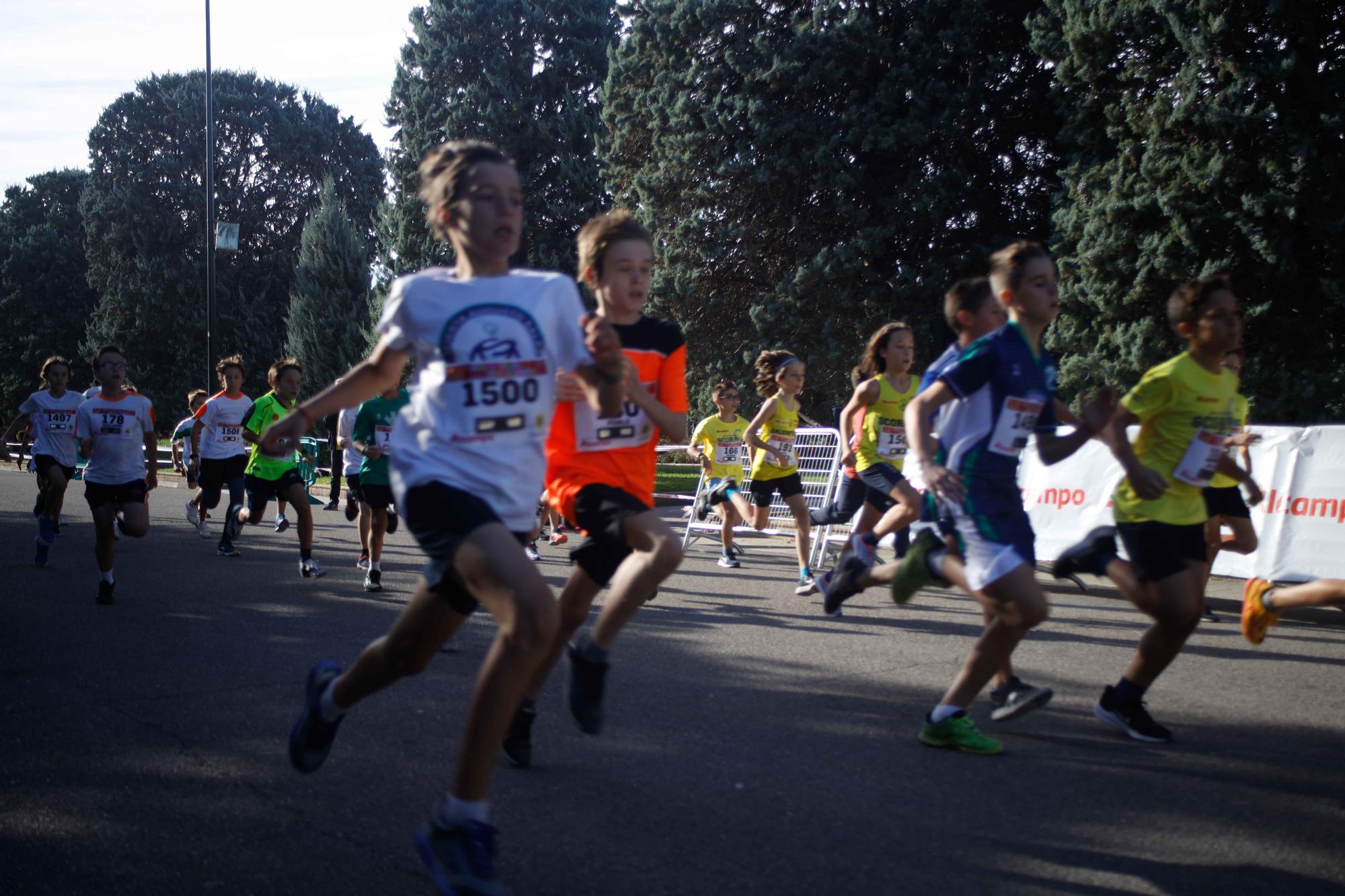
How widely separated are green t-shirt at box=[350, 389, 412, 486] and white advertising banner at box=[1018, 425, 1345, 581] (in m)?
5.03

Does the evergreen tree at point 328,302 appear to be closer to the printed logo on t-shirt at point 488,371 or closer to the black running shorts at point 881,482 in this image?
the black running shorts at point 881,482

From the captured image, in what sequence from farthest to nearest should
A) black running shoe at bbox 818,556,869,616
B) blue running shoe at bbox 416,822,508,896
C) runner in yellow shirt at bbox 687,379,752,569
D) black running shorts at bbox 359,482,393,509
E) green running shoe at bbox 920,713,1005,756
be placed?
runner in yellow shirt at bbox 687,379,752,569 < black running shorts at bbox 359,482,393,509 < black running shoe at bbox 818,556,869,616 < green running shoe at bbox 920,713,1005,756 < blue running shoe at bbox 416,822,508,896

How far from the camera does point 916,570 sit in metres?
5.00

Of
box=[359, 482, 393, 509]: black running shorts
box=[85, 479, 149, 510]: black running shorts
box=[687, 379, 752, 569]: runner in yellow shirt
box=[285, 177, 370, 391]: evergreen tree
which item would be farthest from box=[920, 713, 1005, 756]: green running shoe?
box=[285, 177, 370, 391]: evergreen tree

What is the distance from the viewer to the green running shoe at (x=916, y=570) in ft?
16.3

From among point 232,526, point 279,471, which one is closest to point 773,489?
point 279,471

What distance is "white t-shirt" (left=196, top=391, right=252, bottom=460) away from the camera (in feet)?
44.0

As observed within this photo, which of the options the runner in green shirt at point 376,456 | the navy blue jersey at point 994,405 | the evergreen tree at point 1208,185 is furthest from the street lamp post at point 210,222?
the navy blue jersey at point 994,405

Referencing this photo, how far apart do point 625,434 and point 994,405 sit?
1454mm

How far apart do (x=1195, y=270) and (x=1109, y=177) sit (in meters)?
2.33

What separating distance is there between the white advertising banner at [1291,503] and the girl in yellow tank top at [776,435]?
8.26 ft

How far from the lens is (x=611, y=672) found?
21.2ft

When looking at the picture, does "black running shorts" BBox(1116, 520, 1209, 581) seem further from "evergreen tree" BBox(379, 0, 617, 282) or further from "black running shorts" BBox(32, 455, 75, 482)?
"evergreen tree" BBox(379, 0, 617, 282)

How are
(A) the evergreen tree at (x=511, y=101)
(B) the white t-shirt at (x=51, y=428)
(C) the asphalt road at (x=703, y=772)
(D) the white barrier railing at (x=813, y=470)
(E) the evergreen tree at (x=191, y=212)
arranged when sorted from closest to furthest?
(C) the asphalt road at (x=703, y=772) < (D) the white barrier railing at (x=813, y=470) < (B) the white t-shirt at (x=51, y=428) < (A) the evergreen tree at (x=511, y=101) < (E) the evergreen tree at (x=191, y=212)
